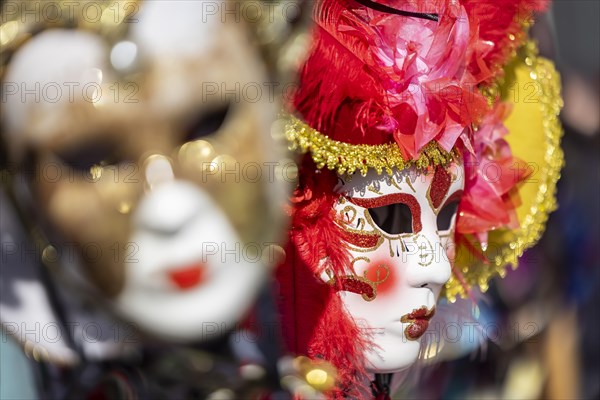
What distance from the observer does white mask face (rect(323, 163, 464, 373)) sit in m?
1.09

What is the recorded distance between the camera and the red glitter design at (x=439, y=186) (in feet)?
3.69

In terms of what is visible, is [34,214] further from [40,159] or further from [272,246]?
[272,246]

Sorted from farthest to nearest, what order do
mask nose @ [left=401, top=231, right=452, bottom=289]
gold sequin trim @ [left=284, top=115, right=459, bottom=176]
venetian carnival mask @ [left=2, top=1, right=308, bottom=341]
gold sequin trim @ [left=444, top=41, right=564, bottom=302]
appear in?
gold sequin trim @ [left=444, top=41, right=564, bottom=302] → mask nose @ [left=401, top=231, right=452, bottom=289] → gold sequin trim @ [left=284, top=115, right=459, bottom=176] → venetian carnival mask @ [left=2, top=1, right=308, bottom=341]

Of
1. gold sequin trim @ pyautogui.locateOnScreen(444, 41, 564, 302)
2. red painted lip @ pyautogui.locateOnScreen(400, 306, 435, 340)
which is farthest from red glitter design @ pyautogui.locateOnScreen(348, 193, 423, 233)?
gold sequin trim @ pyautogui.locateOnScreen(444, 41, 564, 302)

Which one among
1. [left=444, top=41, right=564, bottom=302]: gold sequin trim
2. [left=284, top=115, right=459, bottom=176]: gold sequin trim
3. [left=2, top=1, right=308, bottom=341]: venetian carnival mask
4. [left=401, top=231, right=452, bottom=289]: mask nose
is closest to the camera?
[left=2, top=1, right=308, bottom=341]: venetian carnival mask

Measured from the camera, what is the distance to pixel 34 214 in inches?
29.9

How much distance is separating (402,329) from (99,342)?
46 cm

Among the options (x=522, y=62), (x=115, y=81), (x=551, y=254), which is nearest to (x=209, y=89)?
(x=115, y=81)

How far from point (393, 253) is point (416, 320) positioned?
113mm

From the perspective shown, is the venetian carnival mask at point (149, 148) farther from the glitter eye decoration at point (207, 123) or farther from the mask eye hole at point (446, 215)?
the mask eye hole at point (446, 215)

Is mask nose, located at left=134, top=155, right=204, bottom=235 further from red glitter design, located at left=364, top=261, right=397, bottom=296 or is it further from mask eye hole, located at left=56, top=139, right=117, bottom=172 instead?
red glitter design, located at left=364, top=261, right=397, bottom=296

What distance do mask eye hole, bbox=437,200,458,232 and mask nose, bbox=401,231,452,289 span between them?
0.06m

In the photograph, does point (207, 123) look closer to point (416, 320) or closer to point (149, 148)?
point (149, 148)

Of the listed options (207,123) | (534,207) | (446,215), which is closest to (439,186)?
(446,215)
